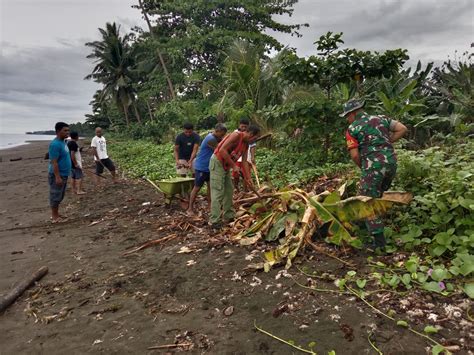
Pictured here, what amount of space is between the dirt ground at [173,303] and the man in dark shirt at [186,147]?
1.74 m

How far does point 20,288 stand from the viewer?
155 inches

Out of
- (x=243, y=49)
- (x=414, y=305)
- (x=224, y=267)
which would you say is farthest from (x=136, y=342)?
(x=243, y=49)

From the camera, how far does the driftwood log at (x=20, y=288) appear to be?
143 inches

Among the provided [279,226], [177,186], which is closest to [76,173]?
[177,186]

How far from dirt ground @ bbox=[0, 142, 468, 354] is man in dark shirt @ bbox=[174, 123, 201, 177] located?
1.74 metres

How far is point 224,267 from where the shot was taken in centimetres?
405

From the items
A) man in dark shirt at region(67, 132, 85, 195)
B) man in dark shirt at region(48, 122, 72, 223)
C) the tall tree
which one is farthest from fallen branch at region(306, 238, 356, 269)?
the tall tree

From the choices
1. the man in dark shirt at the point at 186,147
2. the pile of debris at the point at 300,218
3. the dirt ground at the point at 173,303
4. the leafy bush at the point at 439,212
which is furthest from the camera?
the man in dark shirt at the point at 186,147

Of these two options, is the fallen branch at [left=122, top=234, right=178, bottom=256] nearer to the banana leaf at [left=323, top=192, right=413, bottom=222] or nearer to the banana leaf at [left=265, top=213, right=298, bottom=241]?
the banana leaf at [left=265, top=213, right=298, bottom=241]

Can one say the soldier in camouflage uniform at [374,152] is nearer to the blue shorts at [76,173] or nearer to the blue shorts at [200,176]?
the blue shorts at [200,176]

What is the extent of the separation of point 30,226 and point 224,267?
488 cm

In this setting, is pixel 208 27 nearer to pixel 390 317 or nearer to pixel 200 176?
pixel 200 176

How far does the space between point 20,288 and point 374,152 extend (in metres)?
4.13

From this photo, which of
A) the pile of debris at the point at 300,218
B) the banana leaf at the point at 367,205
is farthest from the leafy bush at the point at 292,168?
the banana leaf at the point at 367,205
